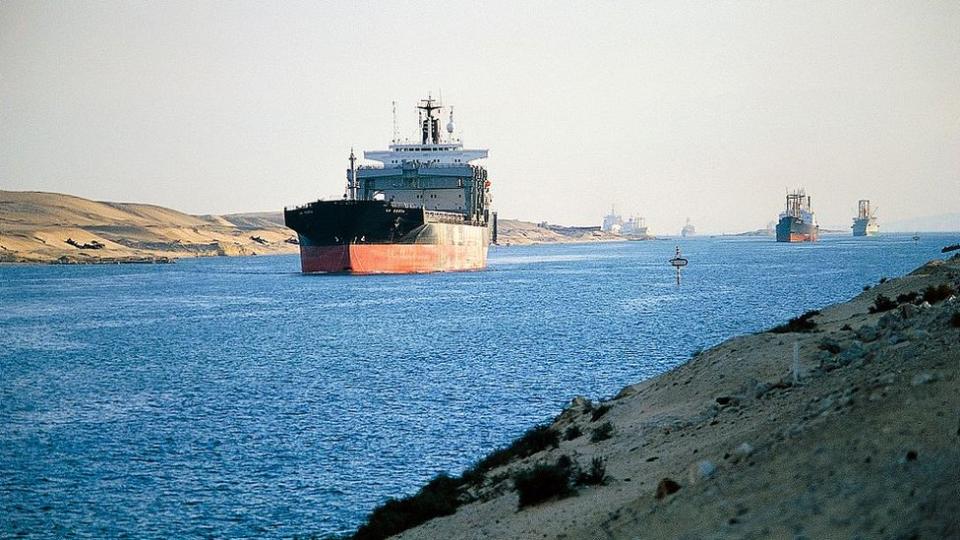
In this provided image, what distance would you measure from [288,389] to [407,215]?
52122 mm

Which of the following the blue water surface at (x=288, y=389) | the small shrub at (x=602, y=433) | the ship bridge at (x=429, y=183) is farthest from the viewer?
the ship bridge at (x=429, y=183)

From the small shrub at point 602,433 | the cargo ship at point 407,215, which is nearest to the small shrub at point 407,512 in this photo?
the small shrub at point 602,433

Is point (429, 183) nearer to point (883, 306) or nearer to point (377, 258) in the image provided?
point (377, 258)

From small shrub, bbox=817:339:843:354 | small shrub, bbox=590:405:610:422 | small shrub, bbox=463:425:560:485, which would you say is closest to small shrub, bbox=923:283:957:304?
small shrub, bbox=817:339:843:354

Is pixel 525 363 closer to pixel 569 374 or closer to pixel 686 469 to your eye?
pixel 569 374

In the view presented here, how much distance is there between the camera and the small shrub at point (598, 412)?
18531 mm

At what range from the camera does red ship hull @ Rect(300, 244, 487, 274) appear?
85750 millimetres

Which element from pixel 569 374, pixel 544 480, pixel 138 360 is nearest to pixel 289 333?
pixel 138 360

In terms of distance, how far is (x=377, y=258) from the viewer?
8731 centimetres

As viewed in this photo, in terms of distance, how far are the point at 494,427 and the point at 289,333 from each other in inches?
1116

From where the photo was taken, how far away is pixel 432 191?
10319 cm

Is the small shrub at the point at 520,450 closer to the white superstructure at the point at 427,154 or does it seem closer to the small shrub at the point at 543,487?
the small shrub at the point at 543,487

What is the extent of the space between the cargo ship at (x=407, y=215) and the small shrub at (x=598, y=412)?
204 feet

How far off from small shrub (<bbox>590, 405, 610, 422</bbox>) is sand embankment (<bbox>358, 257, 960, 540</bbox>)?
0.11 meters
